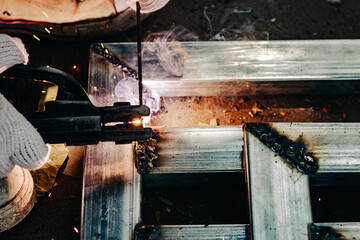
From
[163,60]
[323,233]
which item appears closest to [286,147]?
[323,233]

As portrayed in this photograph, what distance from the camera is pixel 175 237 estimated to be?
255cm

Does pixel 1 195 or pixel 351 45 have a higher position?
pixel 351 45

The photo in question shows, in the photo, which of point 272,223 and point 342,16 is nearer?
point 272,223

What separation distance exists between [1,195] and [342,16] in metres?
4.76

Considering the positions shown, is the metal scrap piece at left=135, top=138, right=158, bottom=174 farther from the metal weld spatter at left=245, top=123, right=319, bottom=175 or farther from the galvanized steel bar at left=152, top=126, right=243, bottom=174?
the metal weld spatter at left=245, top=123, right=319, bottom=175

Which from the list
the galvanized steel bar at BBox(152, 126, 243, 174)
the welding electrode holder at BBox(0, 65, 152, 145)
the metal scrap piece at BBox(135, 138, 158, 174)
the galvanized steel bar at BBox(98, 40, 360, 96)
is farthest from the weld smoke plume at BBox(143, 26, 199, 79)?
the welding electrode holder at BBox(0, 65, 152, 145)

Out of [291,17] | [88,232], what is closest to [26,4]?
[88,232]

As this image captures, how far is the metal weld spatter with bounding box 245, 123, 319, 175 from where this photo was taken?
8.46 ft

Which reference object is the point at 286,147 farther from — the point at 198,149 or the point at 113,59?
the point at 113,59

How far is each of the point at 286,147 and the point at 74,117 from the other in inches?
73.0

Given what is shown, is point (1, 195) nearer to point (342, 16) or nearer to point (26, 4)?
point (26, 4)

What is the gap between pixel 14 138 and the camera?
1.81m

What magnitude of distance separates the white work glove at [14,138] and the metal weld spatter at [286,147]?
5.76ft

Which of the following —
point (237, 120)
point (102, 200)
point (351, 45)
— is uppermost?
point (351, 45)
